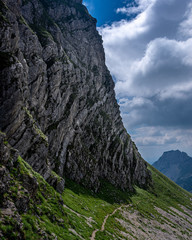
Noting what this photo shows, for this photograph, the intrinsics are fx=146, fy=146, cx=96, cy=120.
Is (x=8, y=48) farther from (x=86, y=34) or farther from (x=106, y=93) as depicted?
(x=86, y=34)

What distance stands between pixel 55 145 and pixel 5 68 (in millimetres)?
35868

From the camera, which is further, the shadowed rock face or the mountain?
the shadowed rock face

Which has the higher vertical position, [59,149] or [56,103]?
[56,103]

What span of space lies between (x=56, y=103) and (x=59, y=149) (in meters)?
20.9

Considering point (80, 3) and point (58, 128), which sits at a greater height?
point (80, 3)

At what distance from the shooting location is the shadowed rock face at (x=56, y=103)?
119 feet

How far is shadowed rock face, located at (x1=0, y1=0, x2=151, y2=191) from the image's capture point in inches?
1430

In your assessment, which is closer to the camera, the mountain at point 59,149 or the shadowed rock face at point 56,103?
the mountain at point 59,149

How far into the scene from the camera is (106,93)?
5910 inches

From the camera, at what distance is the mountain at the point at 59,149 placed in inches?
806

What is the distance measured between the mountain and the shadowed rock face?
290 mm

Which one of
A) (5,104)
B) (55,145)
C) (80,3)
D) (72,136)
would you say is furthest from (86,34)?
(5,104)

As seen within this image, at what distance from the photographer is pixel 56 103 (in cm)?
6756

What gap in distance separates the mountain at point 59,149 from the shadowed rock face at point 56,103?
290 millimetres
